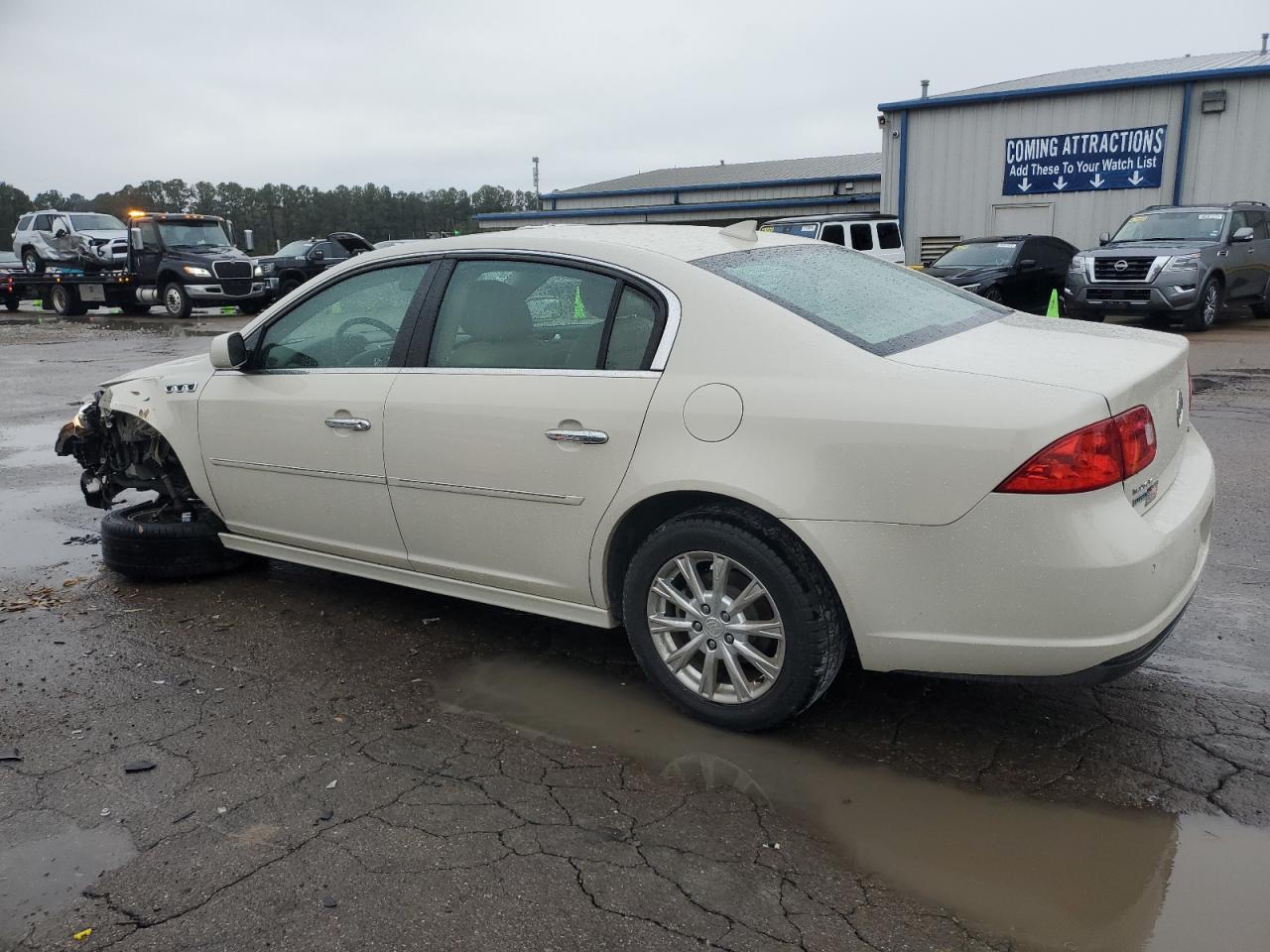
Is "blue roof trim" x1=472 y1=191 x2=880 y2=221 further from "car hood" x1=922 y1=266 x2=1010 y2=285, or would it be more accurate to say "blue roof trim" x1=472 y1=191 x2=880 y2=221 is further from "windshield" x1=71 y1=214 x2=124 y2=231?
"car hood" x1=922 y1=266 x2=1010 y2=285

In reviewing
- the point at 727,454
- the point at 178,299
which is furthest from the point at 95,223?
the point at 727,454

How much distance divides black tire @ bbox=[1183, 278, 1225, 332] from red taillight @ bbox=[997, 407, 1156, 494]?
13.7m

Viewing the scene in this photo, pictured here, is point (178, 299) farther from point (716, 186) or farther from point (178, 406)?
point (178, 406)

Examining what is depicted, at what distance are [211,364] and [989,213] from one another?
73.9 ft

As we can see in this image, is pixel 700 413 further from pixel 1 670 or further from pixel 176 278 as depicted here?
pixel 176 278

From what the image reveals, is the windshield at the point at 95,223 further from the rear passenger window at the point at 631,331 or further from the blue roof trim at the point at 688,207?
the rear passenger window at the point at 631,331

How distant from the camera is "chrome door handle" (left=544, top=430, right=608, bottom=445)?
3502 millimetres

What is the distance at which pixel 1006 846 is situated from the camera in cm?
283

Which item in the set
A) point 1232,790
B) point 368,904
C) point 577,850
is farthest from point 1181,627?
point 368,904

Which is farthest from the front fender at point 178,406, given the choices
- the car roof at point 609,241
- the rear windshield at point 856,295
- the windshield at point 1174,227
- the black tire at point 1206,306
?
the windshield at point 1174,227

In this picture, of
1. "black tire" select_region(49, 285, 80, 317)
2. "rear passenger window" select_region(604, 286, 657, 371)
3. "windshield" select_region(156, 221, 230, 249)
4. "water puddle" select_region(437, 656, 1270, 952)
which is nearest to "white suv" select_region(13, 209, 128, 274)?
"black tire" select_region(49, 285, 80, 317)

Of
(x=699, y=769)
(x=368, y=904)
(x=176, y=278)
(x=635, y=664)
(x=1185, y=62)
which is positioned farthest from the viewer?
(x=1185, y=62)

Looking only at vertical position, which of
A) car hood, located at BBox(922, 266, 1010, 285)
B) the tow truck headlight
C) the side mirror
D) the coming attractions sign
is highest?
the coming attractions sign

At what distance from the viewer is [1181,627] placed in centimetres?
423
